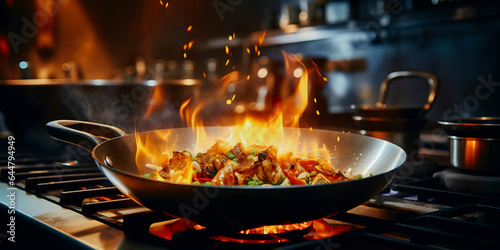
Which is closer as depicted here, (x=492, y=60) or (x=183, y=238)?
(x=183, y=238)

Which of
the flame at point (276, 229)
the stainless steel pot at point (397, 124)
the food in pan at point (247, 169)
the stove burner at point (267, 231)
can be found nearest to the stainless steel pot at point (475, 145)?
the stainless steel pot at point (397, 124)

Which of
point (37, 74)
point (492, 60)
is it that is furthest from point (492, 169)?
point (37, 74)

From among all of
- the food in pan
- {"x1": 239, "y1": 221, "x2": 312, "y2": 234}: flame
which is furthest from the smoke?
{"x1": 239, "y1": 221, "x2": 312, "y2": 234}: flame

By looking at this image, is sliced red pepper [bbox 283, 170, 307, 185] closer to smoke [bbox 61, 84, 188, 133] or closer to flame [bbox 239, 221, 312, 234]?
flame [bbox 239, 221, 312, 234]

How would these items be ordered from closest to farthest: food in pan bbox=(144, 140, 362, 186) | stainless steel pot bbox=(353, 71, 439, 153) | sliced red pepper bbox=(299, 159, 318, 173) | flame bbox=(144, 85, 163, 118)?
food in pan bbox=(144, 140, 362, 186) → sliced red pepper bbox=(299, 159, 318, 173) → stainless steel pot bbox=(353, 71, 439, 153) → flame bbox=(144, 85, 163, 118)

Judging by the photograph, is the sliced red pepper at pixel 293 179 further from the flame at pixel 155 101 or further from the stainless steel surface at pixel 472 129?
the flame at pixel 155 101

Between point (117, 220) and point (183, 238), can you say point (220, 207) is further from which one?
point (117, 220)

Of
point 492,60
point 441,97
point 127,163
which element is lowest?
point 127,163
